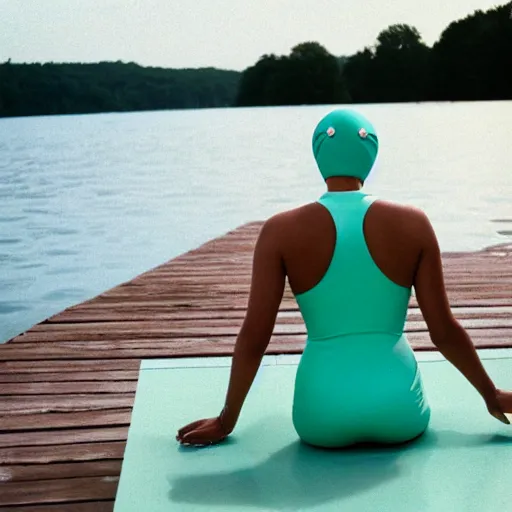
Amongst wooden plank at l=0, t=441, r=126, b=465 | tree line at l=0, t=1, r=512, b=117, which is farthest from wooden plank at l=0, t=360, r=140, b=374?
tree line at l=0, t=1, r=512, b=117

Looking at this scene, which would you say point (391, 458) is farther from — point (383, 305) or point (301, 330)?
point (301, 330)

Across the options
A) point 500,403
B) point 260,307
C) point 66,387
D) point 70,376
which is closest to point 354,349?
point 260,307

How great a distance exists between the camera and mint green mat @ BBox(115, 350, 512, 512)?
6.95 feet

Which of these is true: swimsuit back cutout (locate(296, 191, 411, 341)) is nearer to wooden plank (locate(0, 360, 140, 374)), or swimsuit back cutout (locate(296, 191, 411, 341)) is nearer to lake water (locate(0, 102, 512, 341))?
lake water (locate(0, 102, 512, 341))

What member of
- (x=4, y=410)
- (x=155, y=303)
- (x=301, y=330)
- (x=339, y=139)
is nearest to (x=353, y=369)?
(x=339, y=139)

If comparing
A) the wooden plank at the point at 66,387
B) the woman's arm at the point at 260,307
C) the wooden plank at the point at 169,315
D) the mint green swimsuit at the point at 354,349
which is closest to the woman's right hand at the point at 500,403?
the mint green swimsuit at the point at 354,349

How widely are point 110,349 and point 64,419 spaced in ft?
3.02

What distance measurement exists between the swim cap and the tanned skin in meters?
0.04

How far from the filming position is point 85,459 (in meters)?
2.72

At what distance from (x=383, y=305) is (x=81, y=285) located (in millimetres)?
8590

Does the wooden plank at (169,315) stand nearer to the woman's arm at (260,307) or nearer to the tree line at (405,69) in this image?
the woman's arm at (260,307)

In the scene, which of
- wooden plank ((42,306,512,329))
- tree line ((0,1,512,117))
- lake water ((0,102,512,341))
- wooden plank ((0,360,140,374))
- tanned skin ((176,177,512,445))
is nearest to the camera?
tanned skin ((176,177,512,445))

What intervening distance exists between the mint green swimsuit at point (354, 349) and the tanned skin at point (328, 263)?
→ 0.03 metres

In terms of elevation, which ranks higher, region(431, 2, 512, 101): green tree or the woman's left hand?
region(431, 2, 512, 101): green tree
